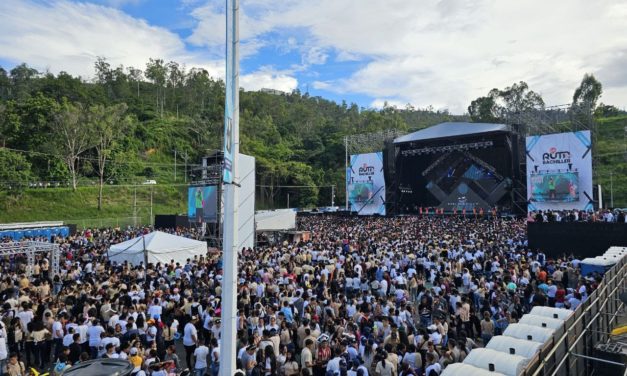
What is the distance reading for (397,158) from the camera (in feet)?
113

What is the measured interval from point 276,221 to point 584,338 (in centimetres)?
1869

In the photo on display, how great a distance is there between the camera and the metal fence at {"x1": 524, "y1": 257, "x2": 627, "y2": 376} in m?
4.98

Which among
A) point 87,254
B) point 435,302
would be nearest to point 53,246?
point 87,254

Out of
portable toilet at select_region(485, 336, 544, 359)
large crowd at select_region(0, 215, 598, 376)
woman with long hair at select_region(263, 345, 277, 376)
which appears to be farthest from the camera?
large crowd at select_region(0, 215, 598, 376)

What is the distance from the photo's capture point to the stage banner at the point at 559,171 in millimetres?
24422

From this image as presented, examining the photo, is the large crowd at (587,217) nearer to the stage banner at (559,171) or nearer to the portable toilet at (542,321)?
the stage banner at (559,171)

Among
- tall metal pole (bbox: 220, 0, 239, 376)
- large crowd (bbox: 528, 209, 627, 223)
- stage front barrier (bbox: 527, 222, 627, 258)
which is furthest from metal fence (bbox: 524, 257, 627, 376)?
large crowd (bbox: 528, 209, 627, 223)

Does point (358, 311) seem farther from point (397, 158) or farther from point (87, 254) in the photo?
point (397, 158)

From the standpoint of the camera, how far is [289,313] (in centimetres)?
809

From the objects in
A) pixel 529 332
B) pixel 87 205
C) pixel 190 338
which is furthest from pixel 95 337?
pixel 87 205

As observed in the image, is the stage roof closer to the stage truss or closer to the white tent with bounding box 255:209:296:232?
the white tent with bounding box 255:209:296:232

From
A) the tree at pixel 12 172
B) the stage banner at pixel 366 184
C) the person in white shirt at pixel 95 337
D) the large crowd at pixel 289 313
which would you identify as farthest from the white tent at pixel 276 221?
the tree at pixel 12 172

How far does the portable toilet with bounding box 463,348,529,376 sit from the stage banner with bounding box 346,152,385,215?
29792mm

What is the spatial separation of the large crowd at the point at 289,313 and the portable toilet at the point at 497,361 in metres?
0.64
